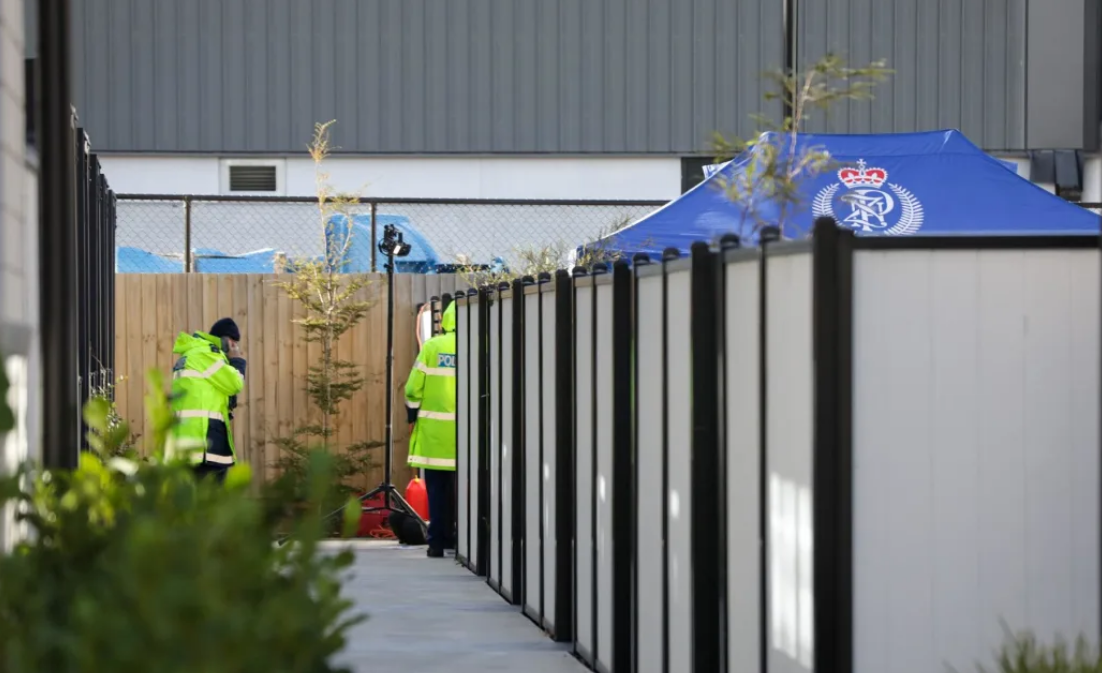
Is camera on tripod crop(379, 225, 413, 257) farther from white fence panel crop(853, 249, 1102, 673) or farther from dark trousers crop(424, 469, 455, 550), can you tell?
white fence panel crop(853, 249, 1102, 673)

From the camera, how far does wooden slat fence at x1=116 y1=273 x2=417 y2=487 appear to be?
15180 mm

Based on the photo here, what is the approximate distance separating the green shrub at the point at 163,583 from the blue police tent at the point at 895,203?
7.65 metres

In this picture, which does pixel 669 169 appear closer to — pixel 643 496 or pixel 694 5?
pixel 694 5

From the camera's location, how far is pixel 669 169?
2492 cm

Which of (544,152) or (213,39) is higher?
(213,39)

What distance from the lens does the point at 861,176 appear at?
11.4 meters

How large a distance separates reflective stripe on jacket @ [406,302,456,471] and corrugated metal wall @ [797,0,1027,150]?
12988 mm

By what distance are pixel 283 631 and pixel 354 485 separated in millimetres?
12729

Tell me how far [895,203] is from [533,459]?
328 cm

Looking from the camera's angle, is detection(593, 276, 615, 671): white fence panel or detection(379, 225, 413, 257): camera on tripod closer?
detection(593, 276, 615, 671): white fence panel

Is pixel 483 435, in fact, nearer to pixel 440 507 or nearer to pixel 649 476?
pixel 440 507

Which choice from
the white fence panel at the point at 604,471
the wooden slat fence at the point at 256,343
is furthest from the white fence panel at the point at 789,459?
the wooden slat fence at the point at 256,343

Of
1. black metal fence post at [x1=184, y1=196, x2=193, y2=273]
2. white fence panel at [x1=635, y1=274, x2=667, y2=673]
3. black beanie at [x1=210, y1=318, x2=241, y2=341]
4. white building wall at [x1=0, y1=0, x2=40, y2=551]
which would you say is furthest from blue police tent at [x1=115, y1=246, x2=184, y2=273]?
white building wall at [x1=0, y1=0, x2=40, y2=551]

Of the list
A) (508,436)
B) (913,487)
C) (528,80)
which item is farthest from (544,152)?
(913,487)
